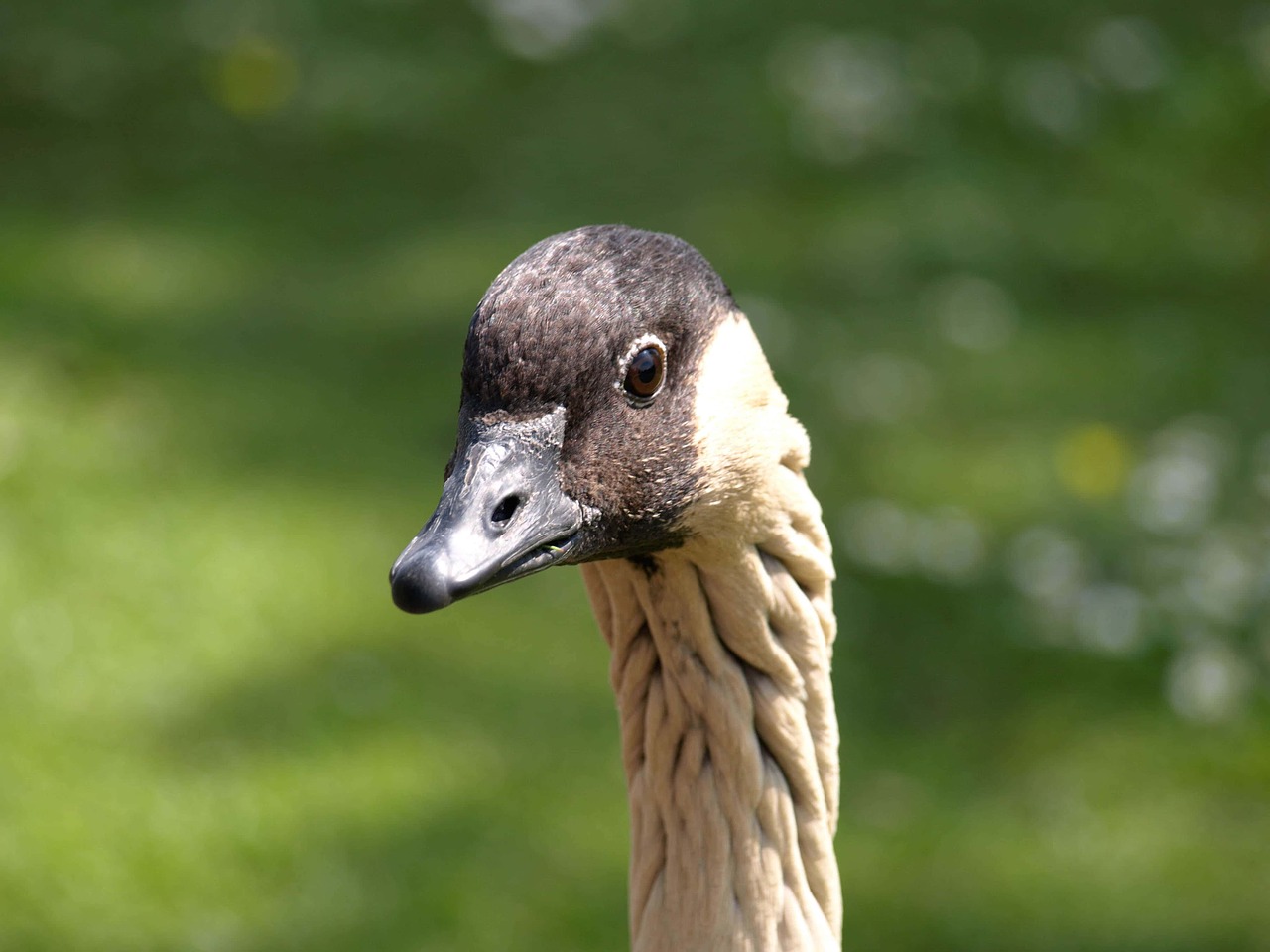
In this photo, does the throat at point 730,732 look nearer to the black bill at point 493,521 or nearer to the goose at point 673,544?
the goose at point 673,544

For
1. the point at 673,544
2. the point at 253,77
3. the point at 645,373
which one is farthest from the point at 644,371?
the point at 253,77

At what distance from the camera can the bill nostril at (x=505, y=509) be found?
1.68 metres

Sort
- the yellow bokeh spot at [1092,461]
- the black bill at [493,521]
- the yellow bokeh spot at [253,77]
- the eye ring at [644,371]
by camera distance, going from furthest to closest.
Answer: the yellow bokeh spot at [253,77]
the yellow bokeh spot at [1092,461]
the eye ring at [644,371]
the black bill at [493,521]

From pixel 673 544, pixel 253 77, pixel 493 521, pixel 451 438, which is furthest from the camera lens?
pixel 253 77

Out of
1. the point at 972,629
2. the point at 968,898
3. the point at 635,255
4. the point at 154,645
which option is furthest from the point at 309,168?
the point at 635,255

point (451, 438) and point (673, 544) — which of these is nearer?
point (673, 544)

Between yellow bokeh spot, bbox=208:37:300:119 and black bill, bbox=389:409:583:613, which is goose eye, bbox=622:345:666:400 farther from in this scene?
yellow bokeh spot, bbox=208:37:300:119

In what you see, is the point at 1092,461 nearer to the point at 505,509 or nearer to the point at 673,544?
the point at 673,544

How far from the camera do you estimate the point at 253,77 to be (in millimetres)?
5488

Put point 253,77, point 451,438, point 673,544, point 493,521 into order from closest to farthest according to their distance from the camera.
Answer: point 493,521 < point 673,544 < point 451,438 < point 253,77

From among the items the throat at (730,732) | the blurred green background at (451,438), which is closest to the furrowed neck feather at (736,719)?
the throat at (730,732)

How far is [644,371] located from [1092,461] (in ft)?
9.35

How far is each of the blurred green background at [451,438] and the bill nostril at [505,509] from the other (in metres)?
1.83

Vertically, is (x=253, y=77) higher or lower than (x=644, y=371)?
higher
